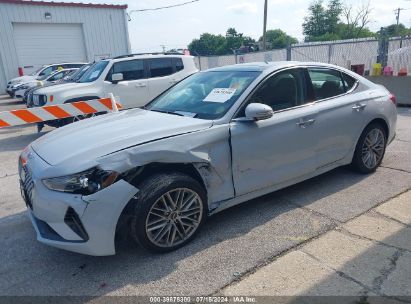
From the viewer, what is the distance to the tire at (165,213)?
2.98 m

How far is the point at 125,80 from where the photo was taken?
922 cm

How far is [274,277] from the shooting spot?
286cm

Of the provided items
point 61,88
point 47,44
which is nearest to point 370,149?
point 61,88

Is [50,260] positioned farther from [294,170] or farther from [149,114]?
[294,170]

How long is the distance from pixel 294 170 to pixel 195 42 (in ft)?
334

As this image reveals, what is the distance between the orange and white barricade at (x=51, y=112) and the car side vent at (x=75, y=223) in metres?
3.89

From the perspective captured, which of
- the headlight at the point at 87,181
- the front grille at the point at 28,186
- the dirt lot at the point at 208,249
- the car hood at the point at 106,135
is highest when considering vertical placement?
the car hood at the point at 106,135

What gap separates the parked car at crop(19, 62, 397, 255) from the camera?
2846 mm

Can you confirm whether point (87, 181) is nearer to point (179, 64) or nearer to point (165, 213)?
point (165, 213)

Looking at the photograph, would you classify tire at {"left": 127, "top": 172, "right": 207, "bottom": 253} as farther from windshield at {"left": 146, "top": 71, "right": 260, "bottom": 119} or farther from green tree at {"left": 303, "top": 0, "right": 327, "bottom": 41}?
green tree at {"left": 303, "top": 0, "right": 327, "bottom": 41}

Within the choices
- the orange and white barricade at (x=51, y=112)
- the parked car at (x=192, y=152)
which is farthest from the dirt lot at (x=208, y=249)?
the orange and white barricade at (x=51, y=112)

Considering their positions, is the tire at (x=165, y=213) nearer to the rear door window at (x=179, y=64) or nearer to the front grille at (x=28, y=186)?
the front grille at (x=28, y=186)

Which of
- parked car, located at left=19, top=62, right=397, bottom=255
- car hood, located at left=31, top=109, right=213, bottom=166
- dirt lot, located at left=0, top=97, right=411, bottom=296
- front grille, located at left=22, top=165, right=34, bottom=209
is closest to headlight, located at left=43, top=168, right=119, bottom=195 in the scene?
parked car, located at left=19, top=62, right=397, bottom=255

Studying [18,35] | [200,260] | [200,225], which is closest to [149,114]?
[200,225]
